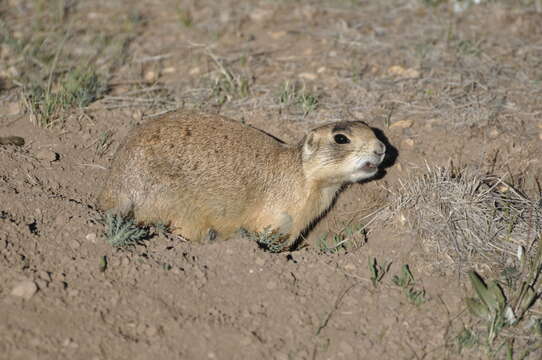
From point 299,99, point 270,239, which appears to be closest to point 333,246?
point 270,239

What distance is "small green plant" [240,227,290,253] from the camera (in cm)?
461

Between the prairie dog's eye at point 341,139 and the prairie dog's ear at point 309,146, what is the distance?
0.59ft

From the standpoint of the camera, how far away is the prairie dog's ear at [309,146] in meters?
4.68

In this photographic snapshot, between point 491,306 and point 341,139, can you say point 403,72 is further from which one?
point 491,306

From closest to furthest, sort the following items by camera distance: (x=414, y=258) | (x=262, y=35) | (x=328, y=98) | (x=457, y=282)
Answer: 1. (x=457, y=282)
2. (x=414, y=258)
3. (x=328, y=98)
4. (x=262, y=35)

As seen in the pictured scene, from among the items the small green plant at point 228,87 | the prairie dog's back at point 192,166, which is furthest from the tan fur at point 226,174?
the small green plant at point 228,87

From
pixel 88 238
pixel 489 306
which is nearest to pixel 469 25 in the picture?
pixel 489 306

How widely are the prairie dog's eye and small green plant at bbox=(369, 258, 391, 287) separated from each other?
2.97 feet

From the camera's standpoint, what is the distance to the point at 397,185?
516 centimetres

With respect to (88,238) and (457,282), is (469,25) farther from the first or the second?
(88,238)

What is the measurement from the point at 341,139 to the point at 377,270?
102cm

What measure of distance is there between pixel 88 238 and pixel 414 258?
213cm

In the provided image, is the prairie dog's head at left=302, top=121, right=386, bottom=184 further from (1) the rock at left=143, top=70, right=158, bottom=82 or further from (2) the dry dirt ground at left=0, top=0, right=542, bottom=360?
(1) the rock at left=143, top=70, right=158, bottom=82

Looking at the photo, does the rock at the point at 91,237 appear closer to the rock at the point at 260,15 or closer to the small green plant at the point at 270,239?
the small green plant at the point at 270,239
